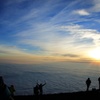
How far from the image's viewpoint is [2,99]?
6.74 m

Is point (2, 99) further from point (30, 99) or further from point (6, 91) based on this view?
point (30, 99)

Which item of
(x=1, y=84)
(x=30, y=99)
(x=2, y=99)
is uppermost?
(x=1, y=84)

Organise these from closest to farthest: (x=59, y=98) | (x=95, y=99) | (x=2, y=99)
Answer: (x=2, y=99) → (x=95, y=99) → (x=59, y=98)

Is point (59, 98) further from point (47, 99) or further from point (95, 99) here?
point (95, 99)

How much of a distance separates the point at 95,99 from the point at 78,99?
1578 mm

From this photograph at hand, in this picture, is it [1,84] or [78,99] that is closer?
A: [1,84]

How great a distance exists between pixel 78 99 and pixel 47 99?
9.98 feet

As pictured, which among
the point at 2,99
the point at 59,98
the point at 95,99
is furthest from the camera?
the point at 59,98

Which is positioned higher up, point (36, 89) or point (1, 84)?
point (1, 84)

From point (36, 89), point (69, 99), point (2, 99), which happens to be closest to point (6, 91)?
point (2, 99)

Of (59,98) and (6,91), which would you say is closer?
(6,91)

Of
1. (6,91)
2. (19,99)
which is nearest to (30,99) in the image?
(19,99)

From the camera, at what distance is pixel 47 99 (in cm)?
1938

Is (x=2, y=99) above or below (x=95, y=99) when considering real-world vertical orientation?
above
